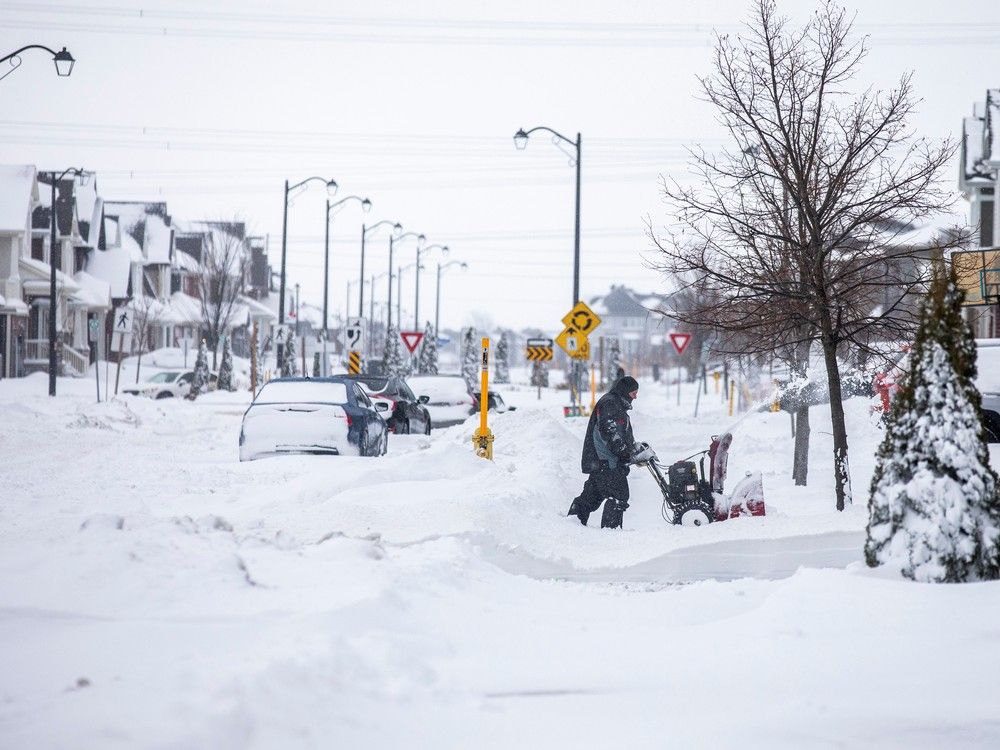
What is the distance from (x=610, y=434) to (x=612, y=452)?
0.19 metres

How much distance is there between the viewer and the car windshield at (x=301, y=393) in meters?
Answer: 16.4

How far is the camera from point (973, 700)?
214 inches

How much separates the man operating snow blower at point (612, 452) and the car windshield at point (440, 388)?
736 inches

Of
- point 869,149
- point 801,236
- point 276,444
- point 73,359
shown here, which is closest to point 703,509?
point 801,236

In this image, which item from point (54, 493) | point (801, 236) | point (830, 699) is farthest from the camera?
point (54, 493)

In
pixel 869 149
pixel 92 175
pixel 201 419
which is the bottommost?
pixel 201 419

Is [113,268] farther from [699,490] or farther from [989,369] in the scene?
[699,490]

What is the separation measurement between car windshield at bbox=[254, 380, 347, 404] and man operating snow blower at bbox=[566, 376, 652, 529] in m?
5.52

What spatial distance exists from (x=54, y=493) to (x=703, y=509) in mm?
7271

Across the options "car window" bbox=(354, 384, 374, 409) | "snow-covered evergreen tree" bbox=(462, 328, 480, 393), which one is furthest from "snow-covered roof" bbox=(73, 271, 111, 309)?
"car window" bbox=(354, 384, 374, 409)

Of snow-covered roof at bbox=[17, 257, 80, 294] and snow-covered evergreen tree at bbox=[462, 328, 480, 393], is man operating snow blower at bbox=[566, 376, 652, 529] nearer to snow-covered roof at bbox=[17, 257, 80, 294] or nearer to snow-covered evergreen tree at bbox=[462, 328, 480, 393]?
snow-covered roof at bbox=[17, 257, 80, 294]

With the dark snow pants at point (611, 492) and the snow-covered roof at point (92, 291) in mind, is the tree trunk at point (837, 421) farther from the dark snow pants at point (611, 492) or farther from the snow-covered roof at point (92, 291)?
the snow-covered roof at point (92, 291)

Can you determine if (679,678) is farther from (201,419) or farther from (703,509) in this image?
(201,419)

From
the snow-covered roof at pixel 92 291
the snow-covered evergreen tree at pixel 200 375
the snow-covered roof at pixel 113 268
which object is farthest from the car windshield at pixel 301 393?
the snow-covered roof at pixel 113 268
